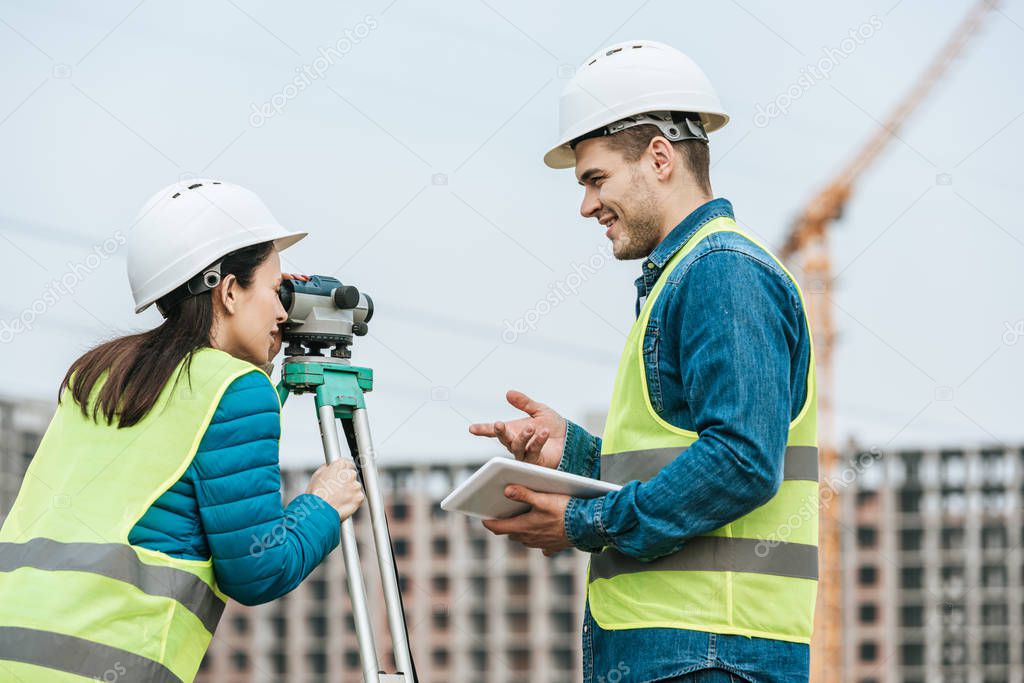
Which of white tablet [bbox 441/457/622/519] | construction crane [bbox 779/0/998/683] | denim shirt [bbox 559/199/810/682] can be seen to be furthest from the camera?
construction crane [bbox 779/0/998/683]

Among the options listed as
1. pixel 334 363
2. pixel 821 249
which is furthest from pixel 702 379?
pixel 821 249

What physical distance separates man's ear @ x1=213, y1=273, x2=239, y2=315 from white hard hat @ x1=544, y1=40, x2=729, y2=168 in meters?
0.93

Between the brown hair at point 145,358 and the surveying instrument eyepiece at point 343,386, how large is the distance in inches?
9.3

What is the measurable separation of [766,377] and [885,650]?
Answer: 138093 mm

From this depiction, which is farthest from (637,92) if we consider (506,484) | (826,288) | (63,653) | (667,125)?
(826,288)

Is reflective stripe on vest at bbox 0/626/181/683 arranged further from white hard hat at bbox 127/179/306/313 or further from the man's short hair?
the man's short hair

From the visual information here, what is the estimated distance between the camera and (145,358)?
10.7 ft

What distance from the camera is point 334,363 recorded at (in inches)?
146

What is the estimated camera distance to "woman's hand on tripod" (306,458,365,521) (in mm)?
3459

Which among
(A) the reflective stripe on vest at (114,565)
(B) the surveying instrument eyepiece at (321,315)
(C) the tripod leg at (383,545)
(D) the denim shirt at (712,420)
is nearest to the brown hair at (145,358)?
(B) the surveying instrument eyepiece at (321,315)

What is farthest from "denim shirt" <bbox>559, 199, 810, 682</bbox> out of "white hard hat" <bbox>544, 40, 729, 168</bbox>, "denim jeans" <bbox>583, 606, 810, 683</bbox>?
"white hard hat" <bbox>544, 40, 729, 168</bbox>

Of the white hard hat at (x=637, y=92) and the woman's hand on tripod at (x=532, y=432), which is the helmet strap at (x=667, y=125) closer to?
the white hard hat at (x=637, y=92)

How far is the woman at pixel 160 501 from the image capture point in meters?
3.01

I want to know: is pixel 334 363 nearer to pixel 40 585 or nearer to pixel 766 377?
pixel 40 585
